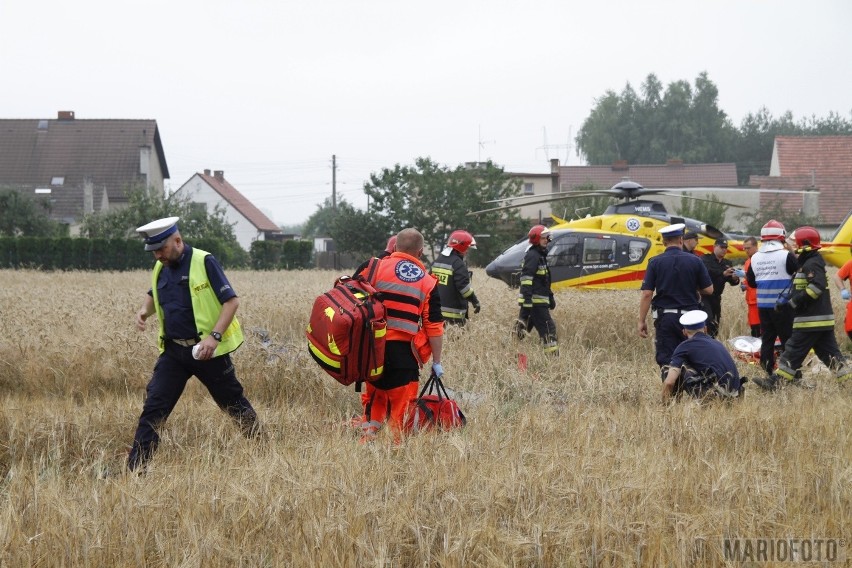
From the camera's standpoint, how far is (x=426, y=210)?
167ft

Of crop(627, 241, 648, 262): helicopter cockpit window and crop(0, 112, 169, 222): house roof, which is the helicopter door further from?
crop(0, 112, 169, 222): house roof

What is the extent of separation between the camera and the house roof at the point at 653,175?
2473 inches

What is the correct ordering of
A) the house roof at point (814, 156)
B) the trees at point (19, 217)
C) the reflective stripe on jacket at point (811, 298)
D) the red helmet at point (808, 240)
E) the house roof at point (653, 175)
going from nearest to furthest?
the reflective stripe on jacket at point (811, 298) → the red helmet at point (808, 240) → the trees at point (19, 217) → the house roof at point (814, 156) → the house roof at point (653, 175)

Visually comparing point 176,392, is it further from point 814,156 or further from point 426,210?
point 814,156

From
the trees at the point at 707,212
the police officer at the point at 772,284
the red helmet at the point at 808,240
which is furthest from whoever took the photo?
the trees at the point at 707,212

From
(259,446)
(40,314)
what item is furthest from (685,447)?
(40,314)

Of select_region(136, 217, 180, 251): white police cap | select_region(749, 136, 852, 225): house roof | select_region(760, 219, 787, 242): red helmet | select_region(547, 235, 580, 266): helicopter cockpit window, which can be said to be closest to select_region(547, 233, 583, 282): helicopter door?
select_region(547, 235, 580, 266): helicopter cockpit window

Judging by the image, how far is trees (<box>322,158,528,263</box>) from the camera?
50000 millimetres

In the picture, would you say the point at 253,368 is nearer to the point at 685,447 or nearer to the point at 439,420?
the point at 439,420

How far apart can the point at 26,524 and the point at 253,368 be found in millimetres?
5385

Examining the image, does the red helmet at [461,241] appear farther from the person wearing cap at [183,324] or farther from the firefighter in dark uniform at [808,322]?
the person wearing cap at [183,324]

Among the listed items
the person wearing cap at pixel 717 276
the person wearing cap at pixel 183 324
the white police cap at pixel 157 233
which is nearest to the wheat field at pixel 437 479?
the person wearing cap at pixel 183 324

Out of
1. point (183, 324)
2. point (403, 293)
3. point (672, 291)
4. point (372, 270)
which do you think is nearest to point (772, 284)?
point (672, 291)
